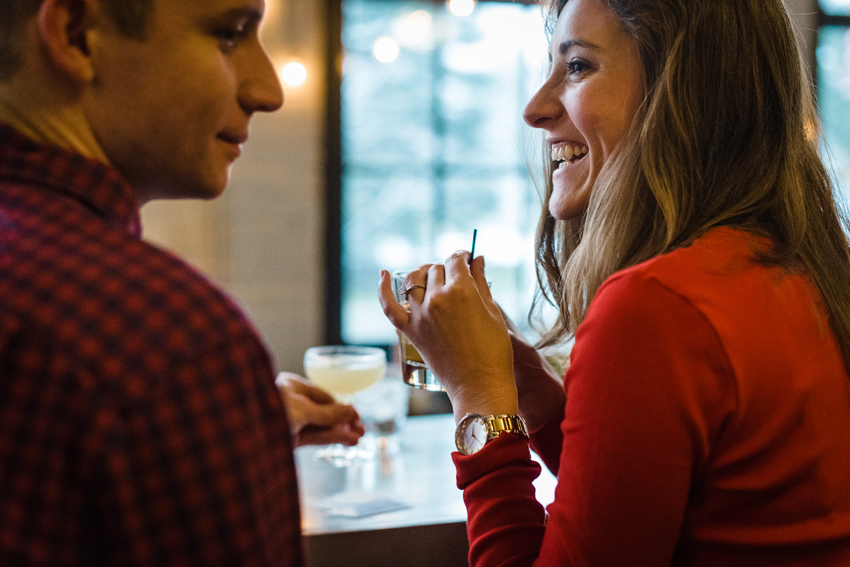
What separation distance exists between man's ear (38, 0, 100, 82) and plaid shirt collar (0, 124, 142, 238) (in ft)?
0.18

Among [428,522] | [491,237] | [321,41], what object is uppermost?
[321,41]

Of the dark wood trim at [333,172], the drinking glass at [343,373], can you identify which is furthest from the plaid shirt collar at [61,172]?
the dark wood trim at [333,172]

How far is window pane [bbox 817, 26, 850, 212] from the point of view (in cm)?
305

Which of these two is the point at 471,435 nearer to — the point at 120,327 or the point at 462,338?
the point at 462,338

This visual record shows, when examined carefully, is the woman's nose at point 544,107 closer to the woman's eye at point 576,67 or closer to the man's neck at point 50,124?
the woman's eye at point 576,67

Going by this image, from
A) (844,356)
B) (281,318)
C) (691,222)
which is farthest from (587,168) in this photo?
(281,318)

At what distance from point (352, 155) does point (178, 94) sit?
2203mm

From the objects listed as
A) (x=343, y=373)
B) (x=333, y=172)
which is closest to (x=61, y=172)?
(x=343, y=373)

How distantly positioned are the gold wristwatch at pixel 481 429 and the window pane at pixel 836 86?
2.72 meters

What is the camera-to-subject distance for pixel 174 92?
493 millimetres

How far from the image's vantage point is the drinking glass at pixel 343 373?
63.6 inches

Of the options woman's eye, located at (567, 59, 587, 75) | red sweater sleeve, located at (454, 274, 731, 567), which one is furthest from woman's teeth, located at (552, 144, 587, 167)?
red sweater sleeve, located at (454, 274, 731, 567)

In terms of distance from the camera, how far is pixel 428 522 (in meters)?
1.22

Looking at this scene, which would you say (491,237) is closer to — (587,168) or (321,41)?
(321,41)
